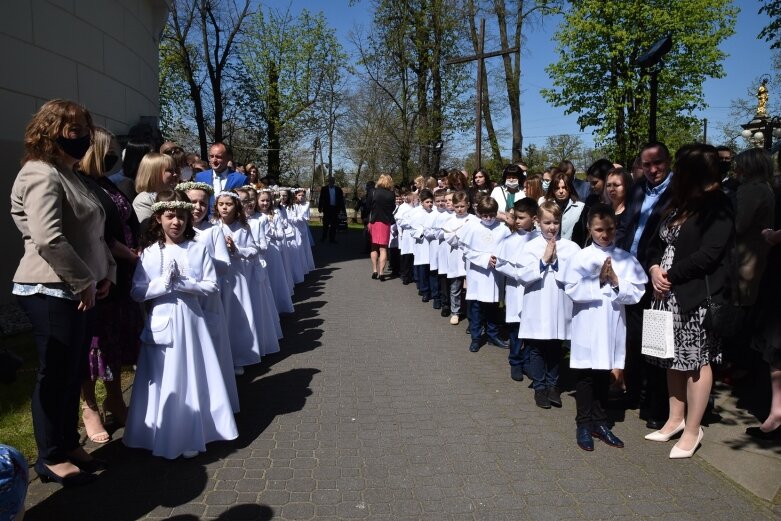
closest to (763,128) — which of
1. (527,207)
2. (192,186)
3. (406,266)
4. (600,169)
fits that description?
(406,266)

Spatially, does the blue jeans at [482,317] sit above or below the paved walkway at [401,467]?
above

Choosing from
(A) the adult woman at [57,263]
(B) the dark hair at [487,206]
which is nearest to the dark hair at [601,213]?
(B) the dark hair at [487,206]

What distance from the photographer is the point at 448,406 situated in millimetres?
5680

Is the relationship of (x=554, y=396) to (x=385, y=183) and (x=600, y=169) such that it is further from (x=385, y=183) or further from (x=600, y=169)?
(x=385, y=183)

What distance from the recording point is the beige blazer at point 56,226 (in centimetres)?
357

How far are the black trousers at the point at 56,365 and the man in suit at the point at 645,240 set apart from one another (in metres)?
4.07

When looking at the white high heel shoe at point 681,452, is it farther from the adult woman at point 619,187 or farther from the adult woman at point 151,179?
the adult woman at point 151,179

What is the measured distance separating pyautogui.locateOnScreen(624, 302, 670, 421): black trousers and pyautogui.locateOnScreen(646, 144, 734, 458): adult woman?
20.7 inches

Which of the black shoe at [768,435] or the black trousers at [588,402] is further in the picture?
the black shoe at [768,435]

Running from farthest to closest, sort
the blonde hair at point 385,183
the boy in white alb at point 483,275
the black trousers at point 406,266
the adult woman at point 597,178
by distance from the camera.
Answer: the blonde hair at point 385,183 → the black trousers at point 406,266 → the boy in white alb at point 483,275 → the adult woman at point 597,178

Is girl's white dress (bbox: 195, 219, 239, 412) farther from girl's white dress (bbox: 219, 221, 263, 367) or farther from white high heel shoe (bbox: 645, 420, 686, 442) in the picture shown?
white high heel shoe (bbox: 645, 420, 686, 442)

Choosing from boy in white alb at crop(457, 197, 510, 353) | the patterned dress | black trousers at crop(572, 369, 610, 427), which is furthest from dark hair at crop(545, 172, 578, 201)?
black trousers at crop(572, 369, 610, 427)

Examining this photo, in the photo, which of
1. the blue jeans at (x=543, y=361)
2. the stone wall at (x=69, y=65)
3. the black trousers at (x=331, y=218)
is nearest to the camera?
the blue jeans at (x=543, y=361)

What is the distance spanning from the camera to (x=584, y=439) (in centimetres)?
477
